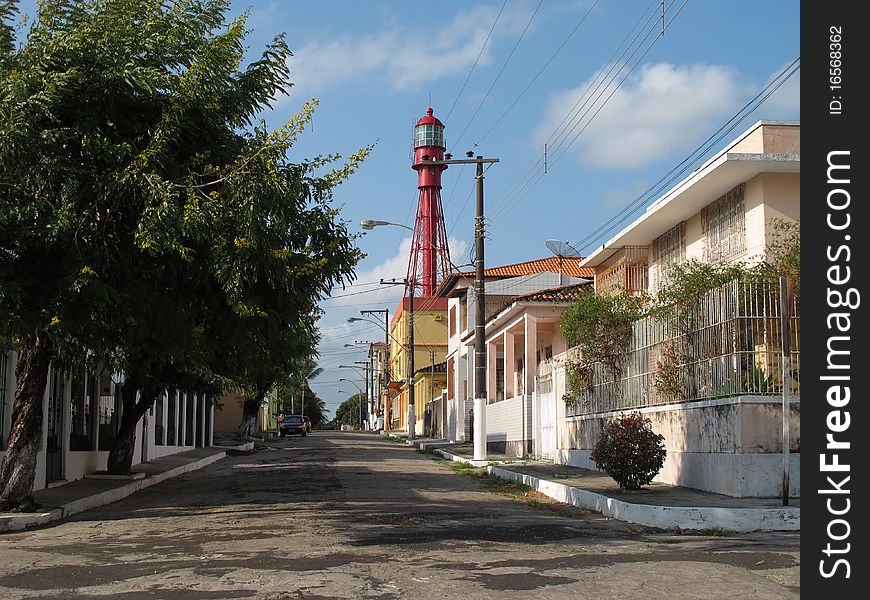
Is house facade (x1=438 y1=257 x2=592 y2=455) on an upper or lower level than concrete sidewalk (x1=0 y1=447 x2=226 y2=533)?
upper

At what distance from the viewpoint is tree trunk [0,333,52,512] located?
14000 millimetres

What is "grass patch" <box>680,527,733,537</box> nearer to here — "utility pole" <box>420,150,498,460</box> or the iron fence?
the iron fence

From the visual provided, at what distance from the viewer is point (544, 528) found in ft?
41.9

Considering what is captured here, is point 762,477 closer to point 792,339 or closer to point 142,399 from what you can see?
point 792,339

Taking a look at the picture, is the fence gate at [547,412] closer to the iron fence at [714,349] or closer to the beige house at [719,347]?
the beige house at [719,347]

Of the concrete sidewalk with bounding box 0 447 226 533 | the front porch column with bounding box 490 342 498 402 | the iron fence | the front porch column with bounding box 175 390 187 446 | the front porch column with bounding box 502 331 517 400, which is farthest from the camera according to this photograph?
the front porch column with bounding box 490 342 498 402

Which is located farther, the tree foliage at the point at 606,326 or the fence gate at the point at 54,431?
the tree foliage at the point at 606,326

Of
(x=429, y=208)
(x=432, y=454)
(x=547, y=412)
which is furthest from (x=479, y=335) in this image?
(x=429, y=208)

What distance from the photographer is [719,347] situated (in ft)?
51.0

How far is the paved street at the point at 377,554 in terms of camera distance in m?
8.22

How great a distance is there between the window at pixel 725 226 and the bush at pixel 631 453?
200 inches

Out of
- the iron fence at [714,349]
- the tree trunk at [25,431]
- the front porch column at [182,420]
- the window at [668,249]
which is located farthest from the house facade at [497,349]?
the tree trunk at [25,431]

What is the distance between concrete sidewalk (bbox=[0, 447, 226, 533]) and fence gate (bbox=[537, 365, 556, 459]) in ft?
33.2

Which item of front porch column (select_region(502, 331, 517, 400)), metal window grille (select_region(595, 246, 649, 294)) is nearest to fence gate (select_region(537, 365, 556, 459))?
metal window grille (select_region(595, 246, 649, 294))
